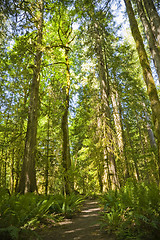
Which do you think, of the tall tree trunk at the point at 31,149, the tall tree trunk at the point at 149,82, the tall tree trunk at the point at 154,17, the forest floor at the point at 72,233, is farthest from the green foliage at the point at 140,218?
the tall tree trunk at the point at 154,17

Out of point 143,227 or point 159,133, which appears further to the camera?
point 159,133

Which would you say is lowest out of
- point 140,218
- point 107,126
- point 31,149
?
point 140,218

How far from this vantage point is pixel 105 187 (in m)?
7.38

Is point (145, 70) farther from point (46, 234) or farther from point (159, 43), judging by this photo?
point (46, 234)

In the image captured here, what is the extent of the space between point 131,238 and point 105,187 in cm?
494

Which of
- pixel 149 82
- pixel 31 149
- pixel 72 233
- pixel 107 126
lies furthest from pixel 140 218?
pixel 31 149

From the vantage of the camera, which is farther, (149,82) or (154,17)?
(154,17)

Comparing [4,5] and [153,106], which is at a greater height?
[4,5]

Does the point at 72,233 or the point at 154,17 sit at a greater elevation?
the point at 154,17

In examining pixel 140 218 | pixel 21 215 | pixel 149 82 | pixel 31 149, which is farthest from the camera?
pixel 31 149

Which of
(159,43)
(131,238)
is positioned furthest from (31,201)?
(159,43)

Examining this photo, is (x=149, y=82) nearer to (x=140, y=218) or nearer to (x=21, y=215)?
Answer: (x=140, y=218)

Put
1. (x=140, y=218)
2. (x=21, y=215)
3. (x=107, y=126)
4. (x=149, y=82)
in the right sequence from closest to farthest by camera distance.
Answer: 1. (x=140, y=218)
2. (x=21, y=215)
3. (x=149, y=82)
4. (x=107, y=126)

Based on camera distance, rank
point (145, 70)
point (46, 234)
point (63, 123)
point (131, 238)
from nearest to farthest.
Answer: point (131, 238), point (46, 234), point (145, 70), point (63, 123)
